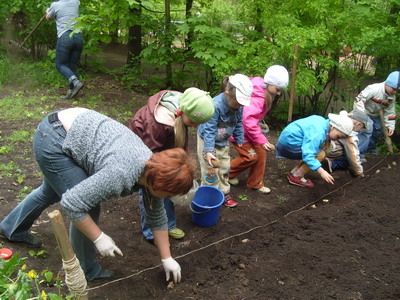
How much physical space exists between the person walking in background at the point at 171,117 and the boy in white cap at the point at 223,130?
0.77 metres

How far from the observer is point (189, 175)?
2.02 metres

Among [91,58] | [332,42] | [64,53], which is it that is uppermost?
[332,42]

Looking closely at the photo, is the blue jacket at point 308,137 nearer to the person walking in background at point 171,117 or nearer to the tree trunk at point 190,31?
the person walking in background at point 171,117

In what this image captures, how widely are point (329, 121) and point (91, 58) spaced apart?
6.69 metres

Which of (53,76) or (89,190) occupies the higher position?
(89,190)

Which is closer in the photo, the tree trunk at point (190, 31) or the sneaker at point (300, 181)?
the sneaker at point (300, 181)

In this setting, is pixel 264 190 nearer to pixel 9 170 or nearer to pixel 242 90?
pixel 242 90

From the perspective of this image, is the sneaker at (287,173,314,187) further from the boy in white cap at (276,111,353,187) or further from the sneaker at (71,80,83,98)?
the sneaker at (71,80,83,98)

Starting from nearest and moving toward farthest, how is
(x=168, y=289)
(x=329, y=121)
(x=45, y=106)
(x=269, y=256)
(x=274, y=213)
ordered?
(x=168, y=289)
(x=269, y=256)
(x=274, y=213)
(x=329, y=121)
(x=45, y=106)

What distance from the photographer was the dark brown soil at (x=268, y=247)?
292 cm

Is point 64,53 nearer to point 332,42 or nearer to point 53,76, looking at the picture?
point 53,76

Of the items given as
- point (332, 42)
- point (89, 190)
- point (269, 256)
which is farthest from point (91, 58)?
point (89, 190)

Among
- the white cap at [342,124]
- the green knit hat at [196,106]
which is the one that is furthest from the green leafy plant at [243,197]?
the green knit hat at [196,106]

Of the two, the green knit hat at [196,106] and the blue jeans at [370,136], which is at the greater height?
the green knit hat at [196,106]
